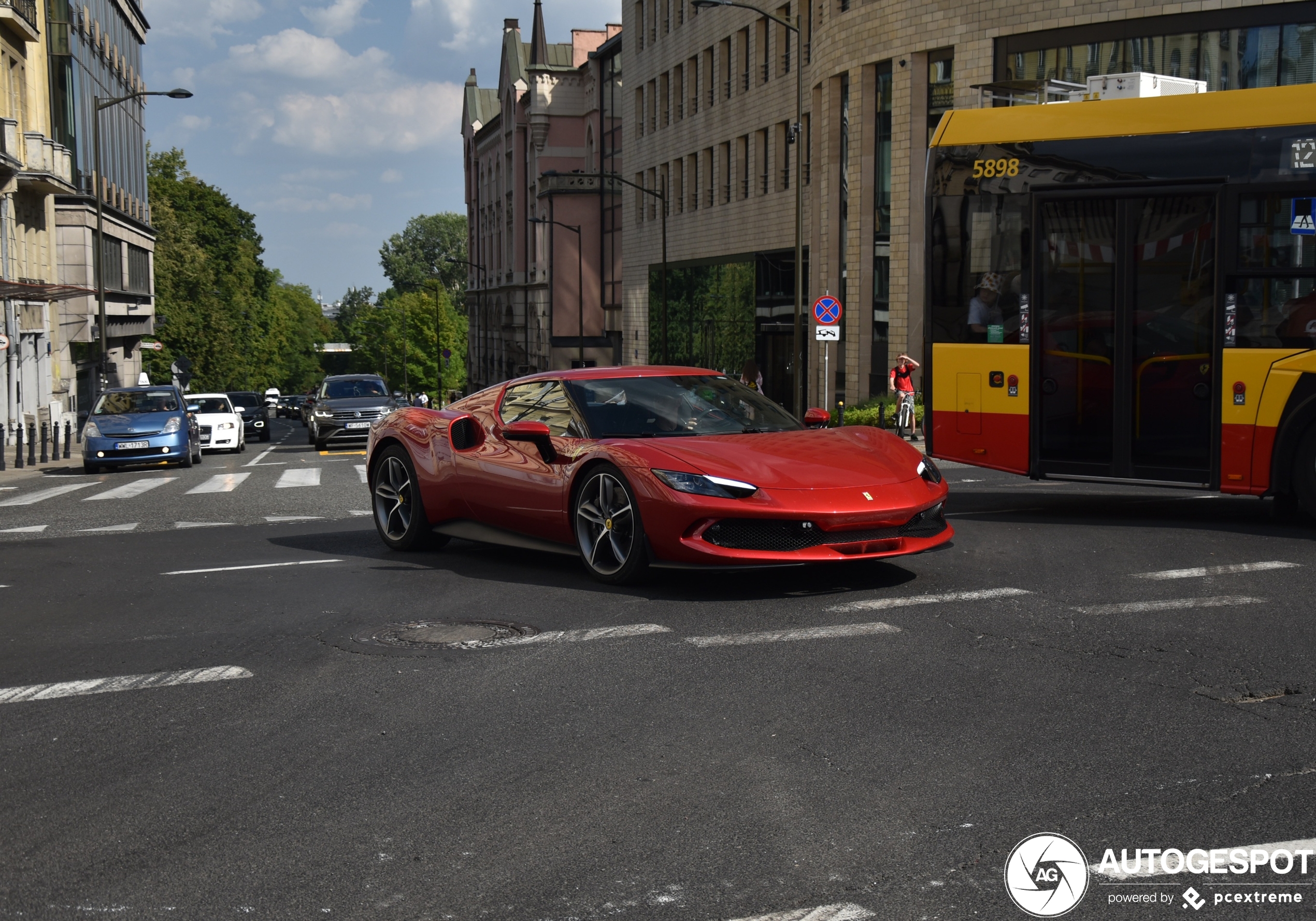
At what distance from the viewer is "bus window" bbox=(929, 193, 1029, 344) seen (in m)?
12.4

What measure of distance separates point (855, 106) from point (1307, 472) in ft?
95.0

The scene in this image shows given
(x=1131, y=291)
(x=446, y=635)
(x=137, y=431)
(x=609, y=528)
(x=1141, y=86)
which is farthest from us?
(x=137, y=431)

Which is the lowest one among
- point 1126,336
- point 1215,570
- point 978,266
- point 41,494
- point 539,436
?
point 41,494

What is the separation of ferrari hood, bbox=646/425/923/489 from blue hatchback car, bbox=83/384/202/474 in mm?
18152

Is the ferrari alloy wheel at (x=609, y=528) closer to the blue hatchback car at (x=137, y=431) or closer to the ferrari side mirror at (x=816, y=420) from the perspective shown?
the ferrari side mirror at (x=816, y=420)

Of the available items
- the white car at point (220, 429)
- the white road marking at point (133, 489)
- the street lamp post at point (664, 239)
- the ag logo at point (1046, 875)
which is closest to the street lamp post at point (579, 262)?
the street lamp post at point (664, 239)

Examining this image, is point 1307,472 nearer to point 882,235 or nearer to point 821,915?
point 821,915

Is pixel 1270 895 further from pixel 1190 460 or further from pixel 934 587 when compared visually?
pixel 1190 460

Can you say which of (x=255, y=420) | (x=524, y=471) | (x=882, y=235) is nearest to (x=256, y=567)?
(x=524, y=471)

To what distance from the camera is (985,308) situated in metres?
12.6

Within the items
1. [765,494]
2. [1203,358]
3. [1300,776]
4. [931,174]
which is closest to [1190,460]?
[1203,358]

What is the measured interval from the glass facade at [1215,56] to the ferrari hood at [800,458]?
21369mm

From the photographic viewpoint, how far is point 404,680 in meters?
6.44

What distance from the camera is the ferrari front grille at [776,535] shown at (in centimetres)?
826
